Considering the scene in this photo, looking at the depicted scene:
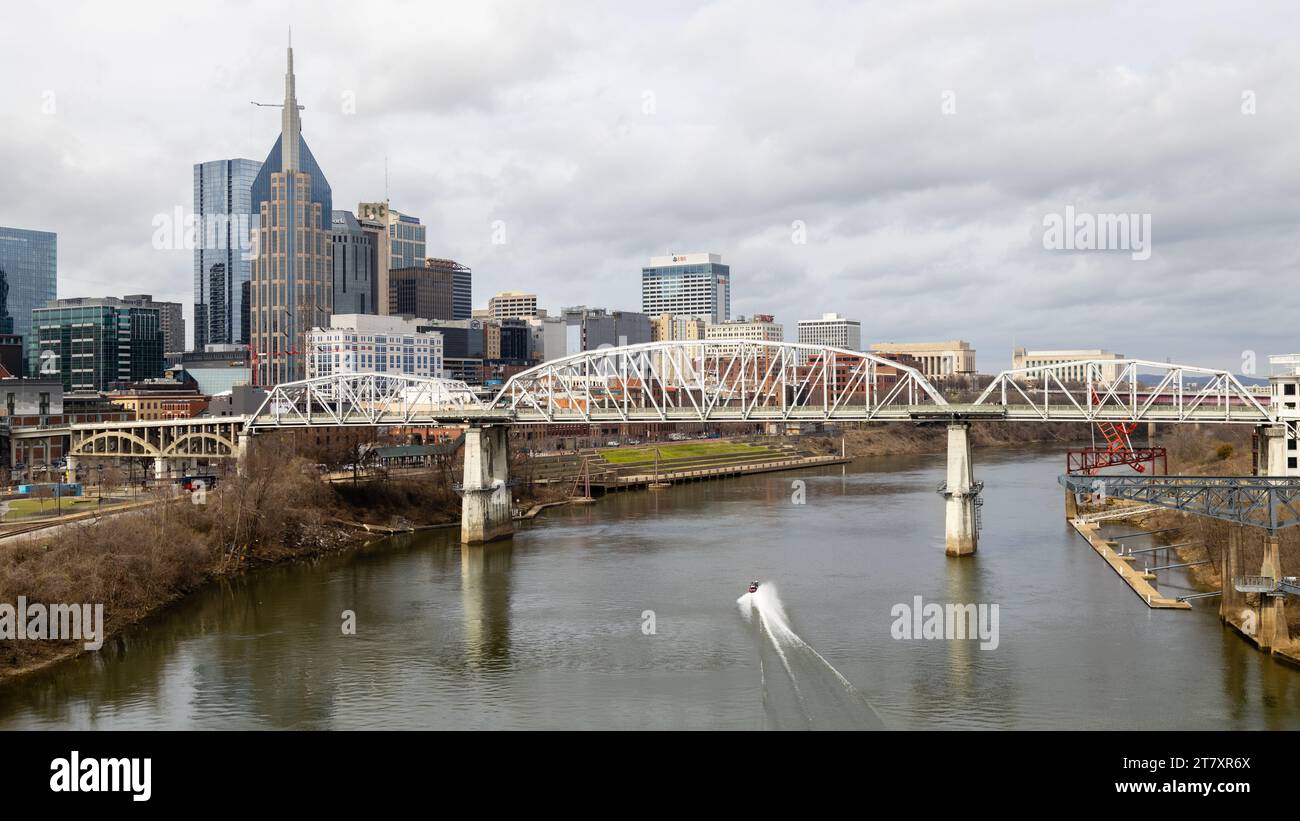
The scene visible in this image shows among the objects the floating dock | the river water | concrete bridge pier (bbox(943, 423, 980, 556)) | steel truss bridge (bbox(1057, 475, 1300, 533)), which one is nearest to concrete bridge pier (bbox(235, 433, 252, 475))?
the river water

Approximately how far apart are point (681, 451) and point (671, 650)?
262 ft

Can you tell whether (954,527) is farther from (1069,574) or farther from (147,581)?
(147,581)

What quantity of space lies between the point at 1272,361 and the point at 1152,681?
41.7 m

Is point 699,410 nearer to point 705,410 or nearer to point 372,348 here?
point 705,410

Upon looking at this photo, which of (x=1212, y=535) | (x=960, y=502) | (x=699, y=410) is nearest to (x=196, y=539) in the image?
(x=699, y=410)

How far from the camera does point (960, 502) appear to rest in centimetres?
5575

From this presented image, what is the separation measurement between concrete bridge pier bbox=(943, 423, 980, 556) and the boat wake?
55.3ft

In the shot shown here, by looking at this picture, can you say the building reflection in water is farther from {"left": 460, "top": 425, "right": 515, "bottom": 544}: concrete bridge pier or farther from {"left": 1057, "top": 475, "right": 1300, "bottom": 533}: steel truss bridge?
{"left": 1057, "top": 475, "right": 1300, "bottom": 533}: steel truss bridge

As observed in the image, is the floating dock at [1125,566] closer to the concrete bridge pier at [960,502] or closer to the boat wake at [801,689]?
the concrete bridge pier at [960,502]

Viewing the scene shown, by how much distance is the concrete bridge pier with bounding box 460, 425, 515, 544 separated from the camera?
6397cm

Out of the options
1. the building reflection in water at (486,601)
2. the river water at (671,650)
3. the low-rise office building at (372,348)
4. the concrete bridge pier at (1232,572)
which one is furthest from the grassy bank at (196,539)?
the low-rise office building at (372,348)
